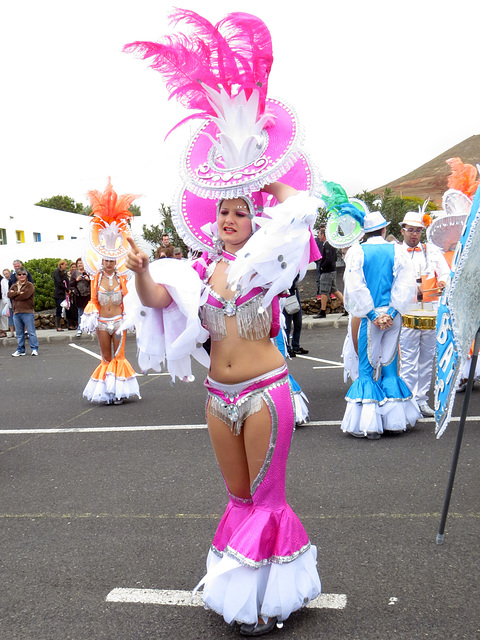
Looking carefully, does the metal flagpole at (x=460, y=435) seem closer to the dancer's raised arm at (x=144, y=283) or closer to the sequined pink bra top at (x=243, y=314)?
the sequined pink bra top at (x=243, y=314)

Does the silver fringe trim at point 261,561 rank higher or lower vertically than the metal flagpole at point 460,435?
lower

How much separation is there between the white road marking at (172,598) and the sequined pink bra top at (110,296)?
15.7ft

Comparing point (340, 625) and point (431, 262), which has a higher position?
point (431, 262)

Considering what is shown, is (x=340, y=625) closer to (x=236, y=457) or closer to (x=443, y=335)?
(x=236, y=457)

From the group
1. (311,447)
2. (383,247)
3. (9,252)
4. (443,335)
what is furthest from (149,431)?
(9,252)

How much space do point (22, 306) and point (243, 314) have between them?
35.9 feet

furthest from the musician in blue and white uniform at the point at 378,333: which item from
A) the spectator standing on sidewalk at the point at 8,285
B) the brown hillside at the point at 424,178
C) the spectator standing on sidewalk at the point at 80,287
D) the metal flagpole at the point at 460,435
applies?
the brown hillside at the point at 424,178

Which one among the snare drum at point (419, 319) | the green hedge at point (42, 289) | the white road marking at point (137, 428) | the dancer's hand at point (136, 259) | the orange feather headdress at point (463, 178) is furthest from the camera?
the green hedge at point (42, 289)

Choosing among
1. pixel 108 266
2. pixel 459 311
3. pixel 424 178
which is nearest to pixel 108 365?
pixel 108 266

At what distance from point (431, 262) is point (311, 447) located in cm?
256

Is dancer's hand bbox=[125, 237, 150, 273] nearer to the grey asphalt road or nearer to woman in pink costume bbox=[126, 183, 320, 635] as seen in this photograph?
woman in pink costume bbox=[126, 183, 320, 635]

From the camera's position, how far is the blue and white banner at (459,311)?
2629mm

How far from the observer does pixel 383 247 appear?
5586 mm

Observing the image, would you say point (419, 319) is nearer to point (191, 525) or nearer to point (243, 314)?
point (191, 525)
